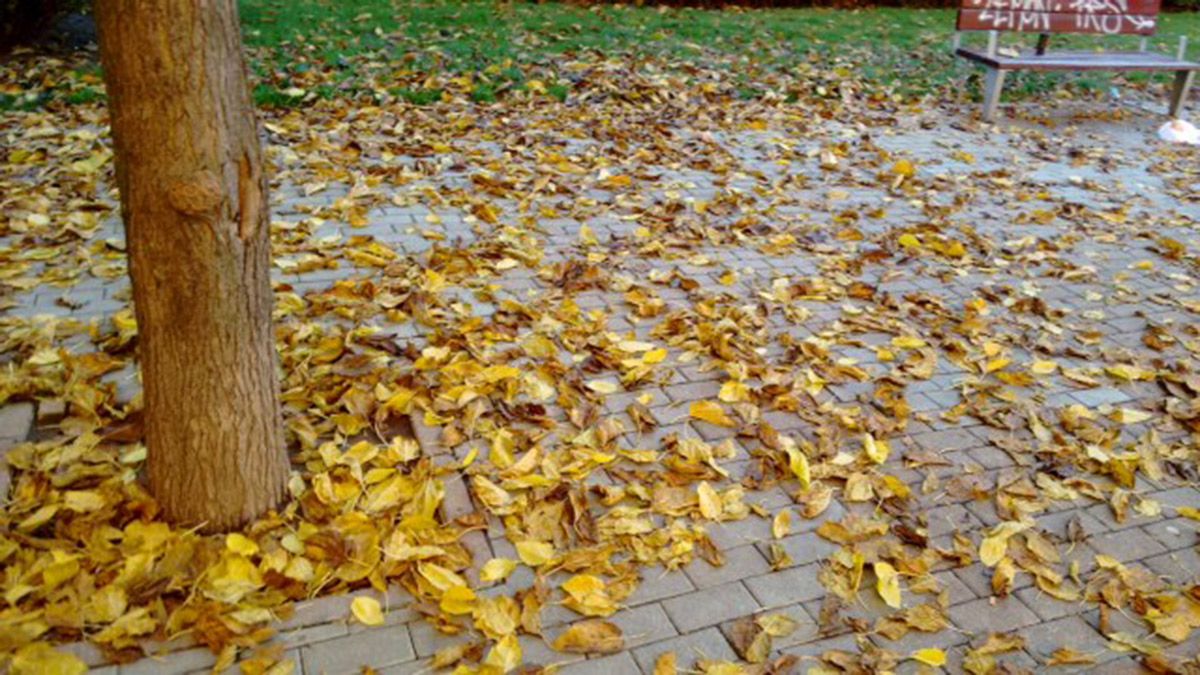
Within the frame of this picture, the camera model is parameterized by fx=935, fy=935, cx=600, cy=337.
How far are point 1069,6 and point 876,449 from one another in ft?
22.0

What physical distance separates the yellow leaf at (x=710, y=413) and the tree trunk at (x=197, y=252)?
1.37 m

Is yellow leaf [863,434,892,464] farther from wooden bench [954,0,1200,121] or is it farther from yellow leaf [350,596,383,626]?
wooden bench [954,0,1200,121]

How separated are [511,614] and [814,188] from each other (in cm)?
419

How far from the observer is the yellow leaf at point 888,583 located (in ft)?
8.04

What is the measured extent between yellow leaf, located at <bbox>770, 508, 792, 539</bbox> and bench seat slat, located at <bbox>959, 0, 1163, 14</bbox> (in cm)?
644

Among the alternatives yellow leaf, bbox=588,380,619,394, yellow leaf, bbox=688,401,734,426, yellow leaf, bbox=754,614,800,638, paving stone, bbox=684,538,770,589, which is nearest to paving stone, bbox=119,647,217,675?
paving stone, bbox=684,538,770,589

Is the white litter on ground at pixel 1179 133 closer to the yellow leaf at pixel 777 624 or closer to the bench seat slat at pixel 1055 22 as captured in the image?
the bench seat slat at pixel 1055 22

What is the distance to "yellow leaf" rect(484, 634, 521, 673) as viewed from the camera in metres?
2.17

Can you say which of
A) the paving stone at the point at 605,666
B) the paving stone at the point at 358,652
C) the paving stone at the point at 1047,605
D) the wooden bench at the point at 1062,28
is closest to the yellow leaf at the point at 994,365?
the paving stone at the point at 1047,605

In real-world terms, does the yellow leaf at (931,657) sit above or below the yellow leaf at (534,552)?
below

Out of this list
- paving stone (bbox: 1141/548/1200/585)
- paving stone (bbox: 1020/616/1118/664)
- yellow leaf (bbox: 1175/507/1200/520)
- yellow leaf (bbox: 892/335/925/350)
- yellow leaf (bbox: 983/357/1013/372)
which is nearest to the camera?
paving stone (bbox: 1020/616/1118/664)

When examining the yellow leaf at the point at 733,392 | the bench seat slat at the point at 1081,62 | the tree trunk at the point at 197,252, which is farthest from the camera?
the bench seat slat at the point at 1081,62

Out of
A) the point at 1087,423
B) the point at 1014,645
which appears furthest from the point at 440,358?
the point at 1087,423

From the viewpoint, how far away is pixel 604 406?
3277 mm
